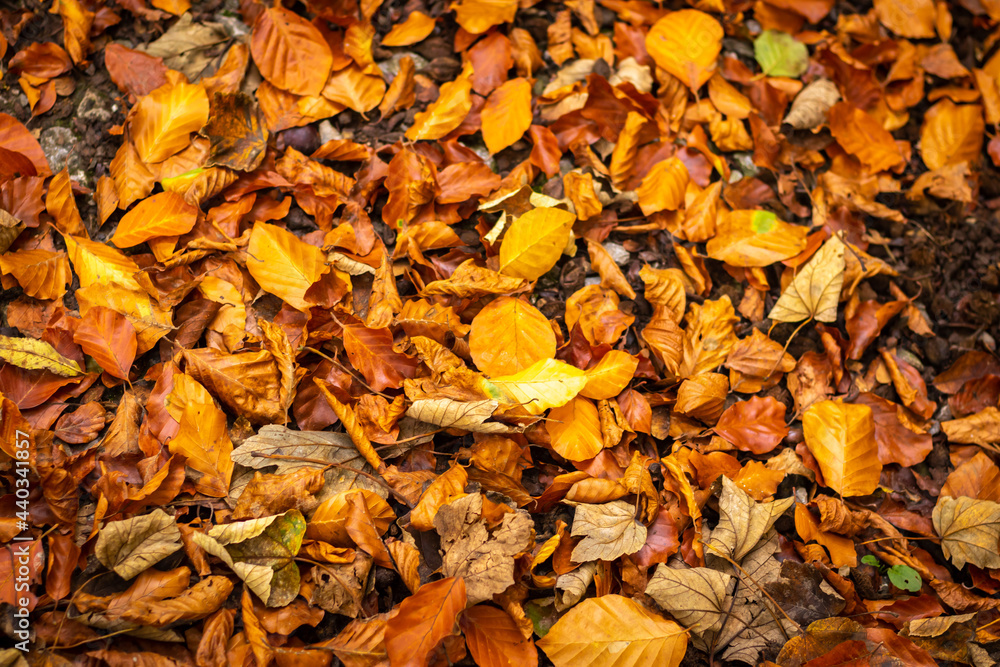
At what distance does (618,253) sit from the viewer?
74.2 inches

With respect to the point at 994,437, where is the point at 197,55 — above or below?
above

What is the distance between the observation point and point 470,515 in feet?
4.55

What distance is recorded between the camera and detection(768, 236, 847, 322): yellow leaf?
1.82 m

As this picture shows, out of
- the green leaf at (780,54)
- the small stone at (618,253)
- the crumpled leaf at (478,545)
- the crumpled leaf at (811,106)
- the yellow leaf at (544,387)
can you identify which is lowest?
the crumpled leaf at (478,545)

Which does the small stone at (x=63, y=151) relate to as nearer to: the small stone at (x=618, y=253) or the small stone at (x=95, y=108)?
the small stone at (x=95, y=108)

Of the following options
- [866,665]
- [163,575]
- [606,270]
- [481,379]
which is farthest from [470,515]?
[866,665]

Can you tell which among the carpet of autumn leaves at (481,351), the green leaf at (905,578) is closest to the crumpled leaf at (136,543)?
the carpet of autumn leaves at (481,351)

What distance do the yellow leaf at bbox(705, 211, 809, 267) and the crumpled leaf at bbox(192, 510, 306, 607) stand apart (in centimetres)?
151

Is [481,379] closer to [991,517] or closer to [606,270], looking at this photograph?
[606,270]

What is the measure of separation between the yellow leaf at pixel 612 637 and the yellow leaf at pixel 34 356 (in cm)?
139

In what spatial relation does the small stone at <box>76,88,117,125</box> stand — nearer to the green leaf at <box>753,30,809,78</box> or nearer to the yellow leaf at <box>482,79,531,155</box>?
the yellow leaf at <box>482,79,531,155</box>

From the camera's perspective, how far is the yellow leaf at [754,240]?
1.88 metres

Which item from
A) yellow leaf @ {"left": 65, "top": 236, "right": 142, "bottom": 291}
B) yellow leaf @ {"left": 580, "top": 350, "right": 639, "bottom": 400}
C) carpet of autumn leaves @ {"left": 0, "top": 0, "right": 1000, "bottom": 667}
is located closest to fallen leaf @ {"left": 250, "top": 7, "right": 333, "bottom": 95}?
carpet of autumn leaves @ {"left": 0, "top": 0, "right": 1000, "bottom": 667}

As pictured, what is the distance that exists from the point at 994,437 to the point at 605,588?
1.39 metres
